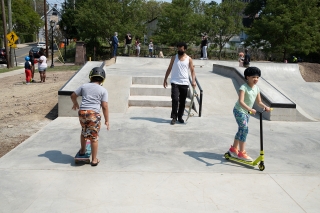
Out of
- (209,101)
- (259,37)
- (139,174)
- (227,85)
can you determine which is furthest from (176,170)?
(259,37)

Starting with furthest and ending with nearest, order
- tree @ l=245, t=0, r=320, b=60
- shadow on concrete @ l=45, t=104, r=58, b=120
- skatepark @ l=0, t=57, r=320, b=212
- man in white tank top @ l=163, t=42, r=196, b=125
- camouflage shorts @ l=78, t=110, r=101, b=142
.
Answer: tree @ l=245, t=0, r=320, b=60, shadow on concrete @ l=45, t=104, r=58, b=120, man in white tank top @ l=163, t=42, r=196, b=125, camouflage shorts @ l=78, t=110, r=101, b=142, skatepark @ l=0, t=57, r=320, b=212

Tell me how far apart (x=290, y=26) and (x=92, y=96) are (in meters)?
30.3

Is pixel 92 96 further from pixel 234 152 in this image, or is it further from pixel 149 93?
pixel 149 93

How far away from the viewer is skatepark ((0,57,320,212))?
4051 mm

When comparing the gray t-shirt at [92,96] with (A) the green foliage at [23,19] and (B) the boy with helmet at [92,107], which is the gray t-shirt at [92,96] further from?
(A) the green foliage at [23,19]

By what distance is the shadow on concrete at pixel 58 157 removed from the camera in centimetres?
541

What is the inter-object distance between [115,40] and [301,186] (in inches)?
721

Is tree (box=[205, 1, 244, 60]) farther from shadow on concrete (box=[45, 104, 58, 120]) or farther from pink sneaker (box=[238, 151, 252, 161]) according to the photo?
pink sneaker (box=[238, 151, 252, 161])

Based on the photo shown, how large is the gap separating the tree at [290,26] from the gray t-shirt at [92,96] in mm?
29525

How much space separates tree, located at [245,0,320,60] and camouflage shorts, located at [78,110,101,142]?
29.7 metres

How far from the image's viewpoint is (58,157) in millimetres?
5590

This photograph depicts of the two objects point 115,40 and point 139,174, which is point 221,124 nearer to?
point 139,174

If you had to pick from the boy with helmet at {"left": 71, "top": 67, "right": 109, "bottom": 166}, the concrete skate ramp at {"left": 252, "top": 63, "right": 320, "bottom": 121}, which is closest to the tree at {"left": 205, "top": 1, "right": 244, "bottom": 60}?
the concrete skate ramp at {"left": 252, "top": 63, "right": 320, "bottom": 121}

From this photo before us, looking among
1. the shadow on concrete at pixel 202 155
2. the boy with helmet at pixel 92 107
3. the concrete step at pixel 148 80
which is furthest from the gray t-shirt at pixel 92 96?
the concrete step at pixel 148 80
